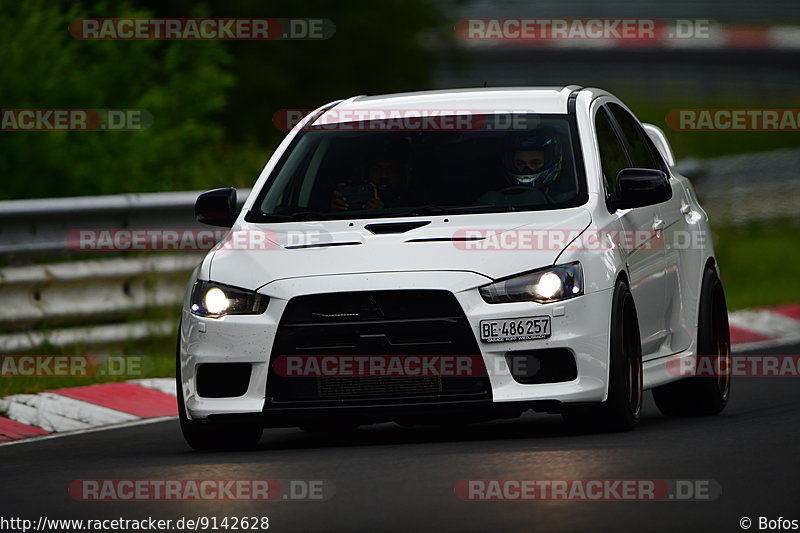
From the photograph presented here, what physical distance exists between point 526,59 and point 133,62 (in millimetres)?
37151

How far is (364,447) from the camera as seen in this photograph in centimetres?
880

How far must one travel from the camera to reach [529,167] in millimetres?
9422

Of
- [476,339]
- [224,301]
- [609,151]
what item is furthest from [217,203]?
[609,151]

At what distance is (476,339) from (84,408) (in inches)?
135

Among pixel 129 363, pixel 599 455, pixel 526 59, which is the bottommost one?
pixel 526 59

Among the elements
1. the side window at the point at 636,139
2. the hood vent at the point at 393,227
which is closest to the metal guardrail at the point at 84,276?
the side window at the point at 636,139

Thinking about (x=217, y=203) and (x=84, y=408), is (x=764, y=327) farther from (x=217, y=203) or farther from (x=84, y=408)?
(x=217, y=203)

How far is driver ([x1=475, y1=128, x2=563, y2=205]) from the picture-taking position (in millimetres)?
9266

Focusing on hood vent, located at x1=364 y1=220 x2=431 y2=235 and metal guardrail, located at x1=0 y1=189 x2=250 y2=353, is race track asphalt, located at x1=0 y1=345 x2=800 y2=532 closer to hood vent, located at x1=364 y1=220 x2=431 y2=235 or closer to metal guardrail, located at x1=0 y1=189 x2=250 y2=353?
hood vent, located at x1=364 y1=220 x2=431 y2=235

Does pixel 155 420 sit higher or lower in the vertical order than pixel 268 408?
lower

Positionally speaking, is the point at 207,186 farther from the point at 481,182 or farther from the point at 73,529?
the point at 73,529

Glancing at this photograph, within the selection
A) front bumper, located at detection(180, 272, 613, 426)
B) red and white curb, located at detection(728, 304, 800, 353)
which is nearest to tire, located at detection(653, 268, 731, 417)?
front bumper, located at detection(180, 272, 613, 426)

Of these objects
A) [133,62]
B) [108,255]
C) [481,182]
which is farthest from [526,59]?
[481,182]

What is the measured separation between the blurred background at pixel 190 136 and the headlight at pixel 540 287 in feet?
13.4
